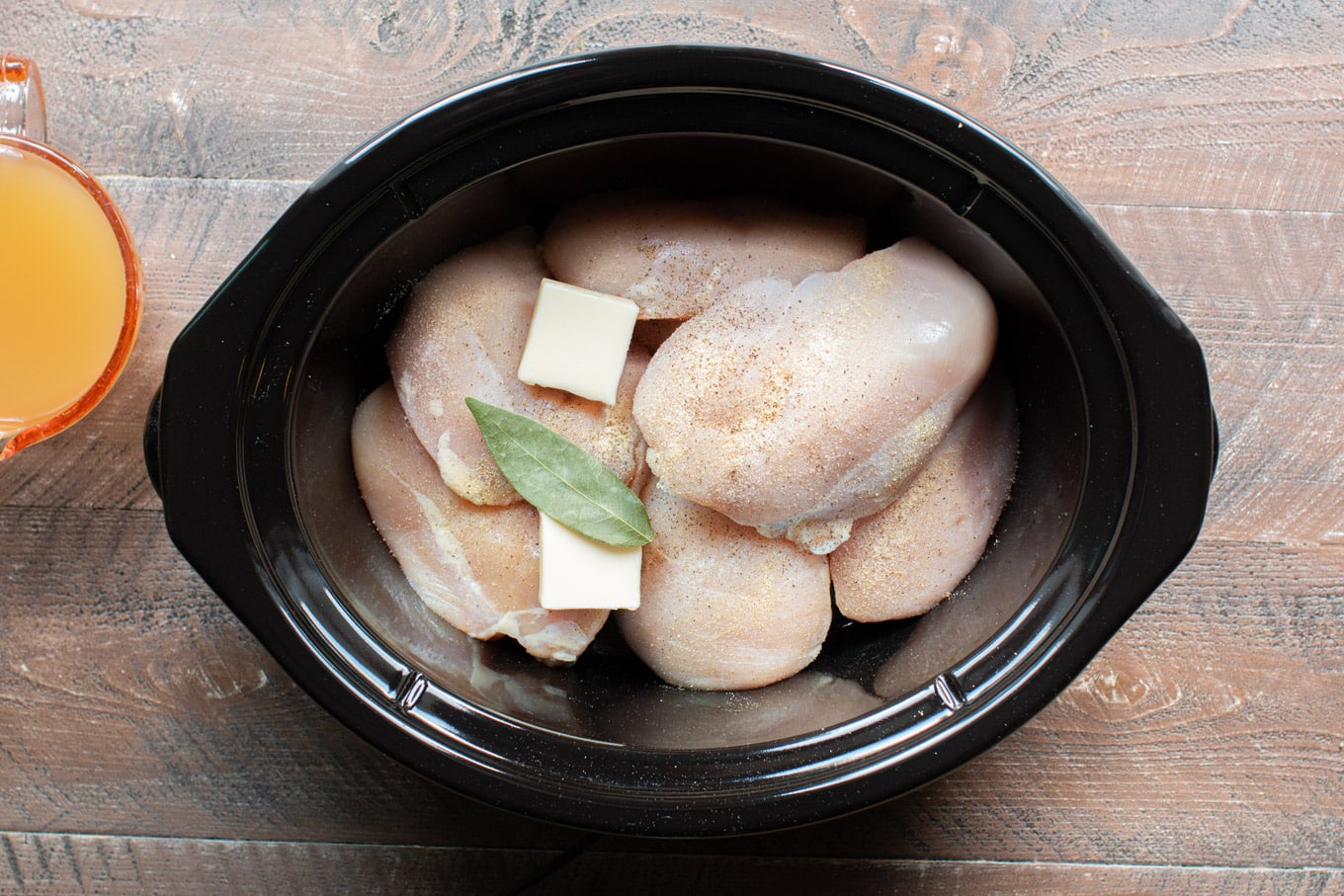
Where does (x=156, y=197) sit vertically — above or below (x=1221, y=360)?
above

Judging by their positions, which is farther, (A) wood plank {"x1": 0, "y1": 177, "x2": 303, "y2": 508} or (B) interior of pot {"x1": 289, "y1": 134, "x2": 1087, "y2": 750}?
(A) wood plank {"x1": 0, "y1": 177, "x2": 303, "y2": 508}

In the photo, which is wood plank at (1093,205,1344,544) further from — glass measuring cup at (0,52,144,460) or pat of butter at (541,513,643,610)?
glass measuring cup at (0,52,144,460)

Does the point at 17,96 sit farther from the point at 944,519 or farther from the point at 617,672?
the point at 944,519

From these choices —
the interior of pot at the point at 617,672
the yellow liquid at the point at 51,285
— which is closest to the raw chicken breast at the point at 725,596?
the interior of pot at the point at 617,672

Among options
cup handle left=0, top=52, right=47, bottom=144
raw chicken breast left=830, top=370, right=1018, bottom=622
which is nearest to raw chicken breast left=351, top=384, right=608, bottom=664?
raw chicken breast left=830, top=370, right=1018, bottom=622

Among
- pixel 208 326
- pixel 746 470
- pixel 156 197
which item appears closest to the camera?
pixel 208 326

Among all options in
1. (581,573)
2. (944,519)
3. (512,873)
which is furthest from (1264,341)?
(512,873)

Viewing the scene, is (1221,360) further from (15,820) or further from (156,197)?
(15,820)

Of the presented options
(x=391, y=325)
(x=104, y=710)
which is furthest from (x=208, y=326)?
(x=104, y=710)
